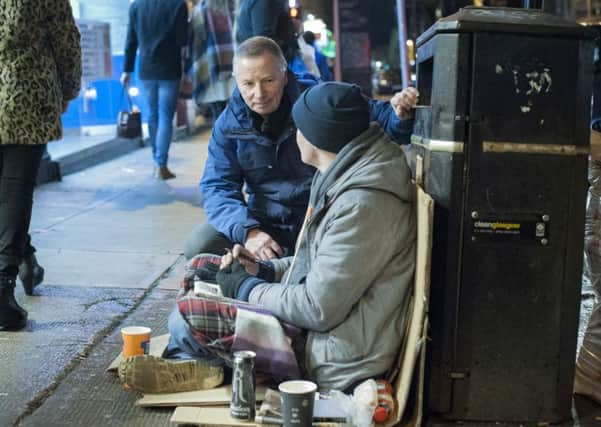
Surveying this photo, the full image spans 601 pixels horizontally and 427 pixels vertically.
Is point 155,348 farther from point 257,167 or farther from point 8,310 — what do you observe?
point 257,167

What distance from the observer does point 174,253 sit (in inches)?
232

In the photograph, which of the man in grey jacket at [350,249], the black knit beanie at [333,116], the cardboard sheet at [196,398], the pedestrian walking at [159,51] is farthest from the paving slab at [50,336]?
the pedestrian walking at [159,51]

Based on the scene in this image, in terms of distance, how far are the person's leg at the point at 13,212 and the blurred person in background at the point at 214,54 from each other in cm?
345

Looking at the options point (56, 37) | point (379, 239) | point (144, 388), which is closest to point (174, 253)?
point (56, 37)

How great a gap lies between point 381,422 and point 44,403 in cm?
131

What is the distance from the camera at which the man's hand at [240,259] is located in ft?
10.5

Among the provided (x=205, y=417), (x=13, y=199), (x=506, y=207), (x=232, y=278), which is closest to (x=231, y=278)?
(x=232, y=278)

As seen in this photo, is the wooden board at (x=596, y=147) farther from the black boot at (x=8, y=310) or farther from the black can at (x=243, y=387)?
the black boot at (x=8, y=310)

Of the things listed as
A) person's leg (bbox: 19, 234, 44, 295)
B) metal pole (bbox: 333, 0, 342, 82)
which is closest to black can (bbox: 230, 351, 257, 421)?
person's leg (bbox: 19, 234, 44, 295)

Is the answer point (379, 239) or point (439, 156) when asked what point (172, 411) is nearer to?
point (379, 239)

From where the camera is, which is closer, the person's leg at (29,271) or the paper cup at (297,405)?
the paper cup at (297,405)

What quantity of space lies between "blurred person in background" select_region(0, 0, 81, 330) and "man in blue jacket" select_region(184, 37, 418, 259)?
85 cm

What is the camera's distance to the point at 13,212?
4113 millimetres

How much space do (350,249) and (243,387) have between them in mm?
613
